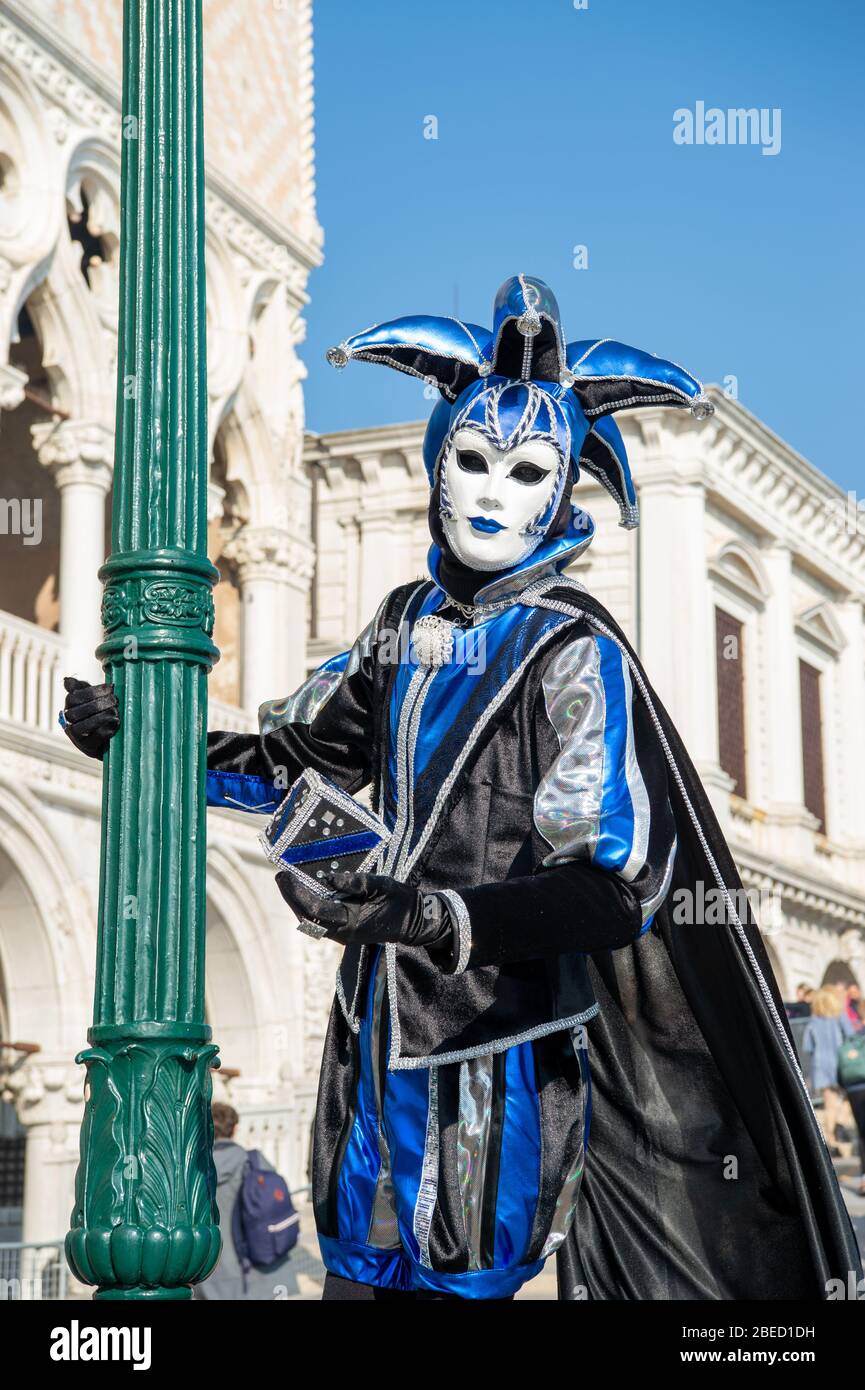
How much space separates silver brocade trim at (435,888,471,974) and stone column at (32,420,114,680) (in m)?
11.3

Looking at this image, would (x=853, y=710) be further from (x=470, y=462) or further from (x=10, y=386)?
(x=470, y=462)

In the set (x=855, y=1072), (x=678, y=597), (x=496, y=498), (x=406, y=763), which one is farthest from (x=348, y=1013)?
(x=678, y=597)

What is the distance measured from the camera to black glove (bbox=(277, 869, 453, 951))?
8.83 feet

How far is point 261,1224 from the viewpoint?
326 inches

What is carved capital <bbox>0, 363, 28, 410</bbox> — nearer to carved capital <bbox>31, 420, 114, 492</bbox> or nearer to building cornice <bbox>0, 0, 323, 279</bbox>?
carved capital <bbox>31, 420, 114, 492</bbox>

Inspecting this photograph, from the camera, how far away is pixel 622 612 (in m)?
22.8

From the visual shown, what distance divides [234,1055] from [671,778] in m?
12.6

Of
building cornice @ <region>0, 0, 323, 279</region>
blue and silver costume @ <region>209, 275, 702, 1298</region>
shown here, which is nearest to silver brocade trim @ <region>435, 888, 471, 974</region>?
blue and silver costume @ <region>209, 275, 702, 1298</region>

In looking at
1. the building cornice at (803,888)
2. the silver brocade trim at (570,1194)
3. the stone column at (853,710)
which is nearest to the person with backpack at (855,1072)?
the silver brocade trim at (570,1194)

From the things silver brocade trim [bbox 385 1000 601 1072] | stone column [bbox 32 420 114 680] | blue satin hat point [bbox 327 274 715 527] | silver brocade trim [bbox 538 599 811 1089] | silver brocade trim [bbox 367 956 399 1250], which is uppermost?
stone column [bbox 32 420 114 680]

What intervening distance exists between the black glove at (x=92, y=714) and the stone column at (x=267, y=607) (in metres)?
13.4

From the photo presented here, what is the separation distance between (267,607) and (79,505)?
296 cm

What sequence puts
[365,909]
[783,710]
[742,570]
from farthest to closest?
[783,710] < [742,570] < [365,909]

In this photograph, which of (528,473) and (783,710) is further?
(783,710)
